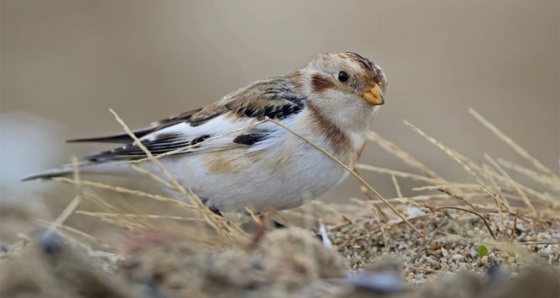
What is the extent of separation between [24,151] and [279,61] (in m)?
4.30

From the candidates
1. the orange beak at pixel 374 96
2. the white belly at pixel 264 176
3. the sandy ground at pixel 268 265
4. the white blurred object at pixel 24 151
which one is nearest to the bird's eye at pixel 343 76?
the orange beak at pixel 374 96

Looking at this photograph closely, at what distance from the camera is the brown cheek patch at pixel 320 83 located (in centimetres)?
424

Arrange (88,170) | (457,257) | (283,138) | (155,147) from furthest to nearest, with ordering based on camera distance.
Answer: (88,170) → (155,147) → (283,138) → (457,257)

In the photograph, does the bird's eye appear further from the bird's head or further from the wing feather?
the wing feather

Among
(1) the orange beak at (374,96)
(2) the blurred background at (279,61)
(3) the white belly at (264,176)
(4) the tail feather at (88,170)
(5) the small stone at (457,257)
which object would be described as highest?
(2) the blurred background at (279,61)

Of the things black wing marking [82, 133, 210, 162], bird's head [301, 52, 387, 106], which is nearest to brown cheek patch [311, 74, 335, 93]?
bird's head [301, 52, 387, 106]

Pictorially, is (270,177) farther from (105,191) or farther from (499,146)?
(499,146)

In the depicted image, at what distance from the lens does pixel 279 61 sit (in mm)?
11141

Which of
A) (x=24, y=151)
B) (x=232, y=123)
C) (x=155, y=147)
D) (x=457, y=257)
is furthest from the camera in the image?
(x=24, y=151)

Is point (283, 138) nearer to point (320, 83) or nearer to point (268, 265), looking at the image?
point (320, 83)

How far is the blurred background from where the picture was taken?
29.6ft

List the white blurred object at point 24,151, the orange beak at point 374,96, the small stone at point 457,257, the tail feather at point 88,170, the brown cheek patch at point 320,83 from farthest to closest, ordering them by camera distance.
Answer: the white blurred object at point 24,151
the tail feather at point 88,170
the brown cheek patch at point 320,83
the orange beak at point 374,96
the small stone at point 457,257

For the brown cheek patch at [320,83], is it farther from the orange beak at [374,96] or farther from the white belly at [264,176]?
the white belly at [264,176]

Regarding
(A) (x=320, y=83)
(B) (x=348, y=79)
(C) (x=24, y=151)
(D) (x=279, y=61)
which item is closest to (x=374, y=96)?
(B) (x=348, y=79)
